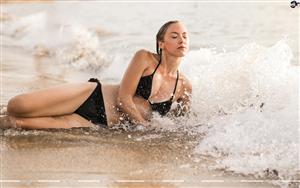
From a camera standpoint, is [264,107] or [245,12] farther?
[245,12]

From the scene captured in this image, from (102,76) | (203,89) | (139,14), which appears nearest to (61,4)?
(139,14)

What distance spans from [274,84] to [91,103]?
6.01ft

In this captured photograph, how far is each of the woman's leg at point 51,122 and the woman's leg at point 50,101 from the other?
34 millimetres

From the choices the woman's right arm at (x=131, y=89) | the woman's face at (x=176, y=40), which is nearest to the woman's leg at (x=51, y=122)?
the woman's right arm at (x=131, y=89)

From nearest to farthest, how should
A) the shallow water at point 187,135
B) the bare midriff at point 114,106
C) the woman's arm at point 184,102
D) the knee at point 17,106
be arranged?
the shallow water at point 187,135
the knee at point 17,106
the bare midriff at point 114,106
the woman's arm at point 184,102

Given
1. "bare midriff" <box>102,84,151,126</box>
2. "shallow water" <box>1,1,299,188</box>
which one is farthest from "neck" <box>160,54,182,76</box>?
"shallow water" <box>1,1,299,188</box>

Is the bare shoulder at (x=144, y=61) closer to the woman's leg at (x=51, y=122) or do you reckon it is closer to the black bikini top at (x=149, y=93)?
the black bikini top at (x=149, y=93)

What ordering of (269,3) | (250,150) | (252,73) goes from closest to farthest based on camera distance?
(250,150) → (252,73) → (269,3)

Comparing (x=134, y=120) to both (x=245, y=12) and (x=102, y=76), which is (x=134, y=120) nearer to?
(x=102, y=76)

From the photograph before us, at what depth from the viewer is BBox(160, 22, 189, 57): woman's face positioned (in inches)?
204

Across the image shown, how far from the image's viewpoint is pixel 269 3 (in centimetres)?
1958

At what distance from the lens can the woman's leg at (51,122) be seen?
16.2 feet

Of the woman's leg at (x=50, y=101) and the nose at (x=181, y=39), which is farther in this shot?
the nose at (x=181, y=39)

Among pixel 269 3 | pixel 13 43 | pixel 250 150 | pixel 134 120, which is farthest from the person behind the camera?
pixel 269 3
